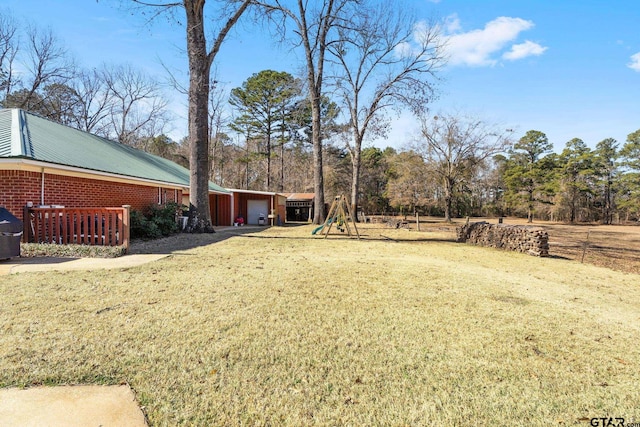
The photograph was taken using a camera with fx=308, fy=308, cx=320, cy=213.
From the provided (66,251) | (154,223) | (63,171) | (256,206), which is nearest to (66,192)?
(63,171)

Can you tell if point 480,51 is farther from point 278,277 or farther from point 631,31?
point 278,277

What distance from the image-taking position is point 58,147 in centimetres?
874

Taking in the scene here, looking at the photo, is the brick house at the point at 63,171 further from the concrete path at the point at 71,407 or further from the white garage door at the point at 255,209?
the white garage door at the point at 255,209

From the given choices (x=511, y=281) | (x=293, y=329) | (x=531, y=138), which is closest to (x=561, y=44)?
(x=511, y=281)

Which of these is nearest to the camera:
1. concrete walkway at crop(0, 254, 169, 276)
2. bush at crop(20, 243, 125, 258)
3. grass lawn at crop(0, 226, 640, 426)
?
grass lawn at crop(0, 226, 640, 426)

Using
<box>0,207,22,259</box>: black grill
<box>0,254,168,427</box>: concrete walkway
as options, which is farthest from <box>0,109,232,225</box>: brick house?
<box>0,254,168,427</box>: concrete walkway

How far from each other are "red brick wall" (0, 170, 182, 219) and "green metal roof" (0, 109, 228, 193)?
51 centimetres

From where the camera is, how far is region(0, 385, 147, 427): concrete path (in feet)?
5.69

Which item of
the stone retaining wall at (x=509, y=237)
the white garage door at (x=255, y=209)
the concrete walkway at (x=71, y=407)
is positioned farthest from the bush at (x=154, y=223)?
the stone retaining wall at (x=509, y=237)

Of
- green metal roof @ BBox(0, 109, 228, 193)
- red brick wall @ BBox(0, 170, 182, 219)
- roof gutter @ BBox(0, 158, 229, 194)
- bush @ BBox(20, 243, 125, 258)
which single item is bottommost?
bush @ BBox(20, 243, 125, 258)

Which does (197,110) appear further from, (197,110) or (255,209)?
(255,209)

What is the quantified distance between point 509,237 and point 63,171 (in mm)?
13962

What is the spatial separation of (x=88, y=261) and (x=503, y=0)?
1351 centimetres

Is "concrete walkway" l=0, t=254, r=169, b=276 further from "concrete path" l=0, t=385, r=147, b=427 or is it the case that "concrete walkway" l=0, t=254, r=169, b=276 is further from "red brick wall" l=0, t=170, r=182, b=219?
"concrete path" l=0, t=385, r=147, b=427
